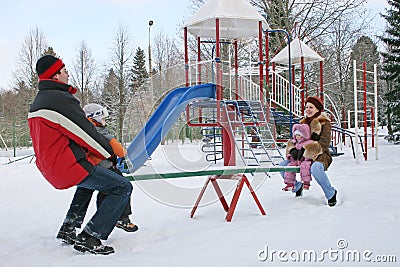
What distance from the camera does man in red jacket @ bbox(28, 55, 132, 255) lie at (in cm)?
318

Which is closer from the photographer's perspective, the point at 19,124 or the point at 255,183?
the point at 255,183

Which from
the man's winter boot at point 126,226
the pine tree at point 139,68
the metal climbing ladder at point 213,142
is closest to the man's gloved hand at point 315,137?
the man's winter boot at point 126,226

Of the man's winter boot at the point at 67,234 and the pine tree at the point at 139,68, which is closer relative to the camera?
the man's winter boot at the point at 67,234

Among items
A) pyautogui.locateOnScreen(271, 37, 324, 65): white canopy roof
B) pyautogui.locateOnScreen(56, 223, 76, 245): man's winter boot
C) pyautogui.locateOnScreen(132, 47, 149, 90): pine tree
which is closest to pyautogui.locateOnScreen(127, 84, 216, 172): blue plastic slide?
pyautogui.locateOnScreen(56, 223, 76, 245): man's winter boot

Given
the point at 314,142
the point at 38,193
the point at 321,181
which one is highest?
the point at 314,142

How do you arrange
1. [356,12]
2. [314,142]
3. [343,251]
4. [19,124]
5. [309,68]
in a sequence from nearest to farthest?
1. [343,251]
2. [314,142]
3. [356,12]
4. [19,124]
5. [309,68]

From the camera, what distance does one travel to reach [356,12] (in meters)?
20.8

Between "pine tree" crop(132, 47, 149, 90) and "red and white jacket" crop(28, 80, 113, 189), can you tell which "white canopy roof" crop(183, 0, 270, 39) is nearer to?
"red and white jacket" crop(28, 80, 113, 189)

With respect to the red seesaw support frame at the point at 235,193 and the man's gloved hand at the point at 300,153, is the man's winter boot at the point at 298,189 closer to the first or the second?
the man's gloved hand at the point at 300,153

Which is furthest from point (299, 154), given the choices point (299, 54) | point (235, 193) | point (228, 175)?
point (299, 54)

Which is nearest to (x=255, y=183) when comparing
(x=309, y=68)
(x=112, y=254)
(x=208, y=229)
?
(x=208, y=229)

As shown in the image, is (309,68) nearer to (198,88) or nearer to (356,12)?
(356,12)

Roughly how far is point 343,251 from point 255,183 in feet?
12.7

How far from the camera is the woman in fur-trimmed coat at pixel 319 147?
4.99m
